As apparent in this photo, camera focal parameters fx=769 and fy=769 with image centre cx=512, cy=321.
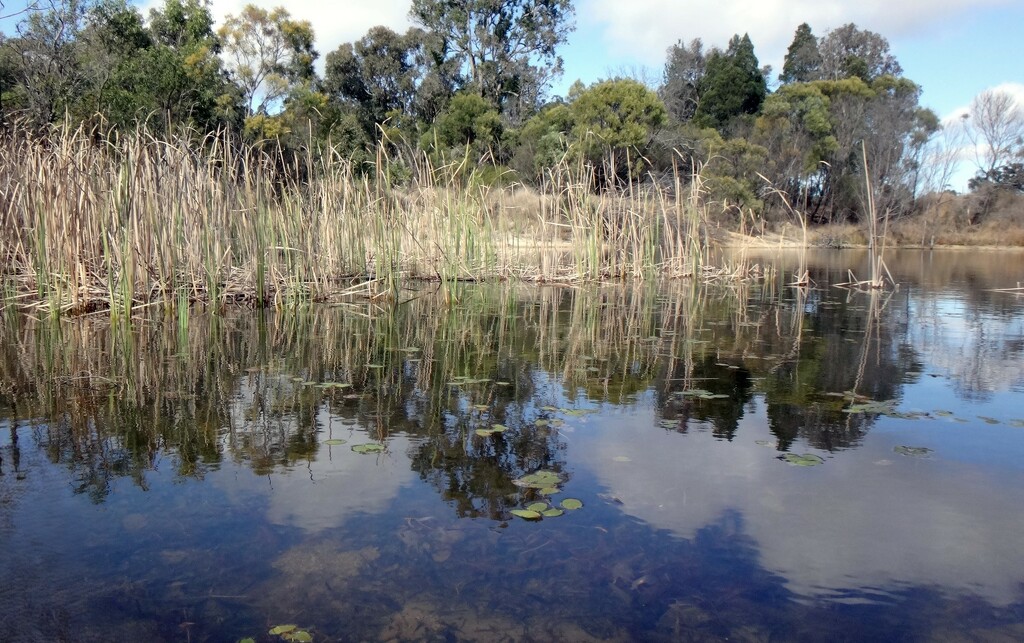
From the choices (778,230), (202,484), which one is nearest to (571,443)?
(202,484)

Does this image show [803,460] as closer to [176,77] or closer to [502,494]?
[502,494]

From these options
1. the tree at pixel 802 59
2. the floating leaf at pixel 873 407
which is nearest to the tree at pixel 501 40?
the tree at pixel 802 59

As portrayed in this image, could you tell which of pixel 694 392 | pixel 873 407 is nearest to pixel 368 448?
pixel 694 392

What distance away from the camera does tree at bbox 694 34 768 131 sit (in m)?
35.8

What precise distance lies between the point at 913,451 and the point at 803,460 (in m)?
0.44

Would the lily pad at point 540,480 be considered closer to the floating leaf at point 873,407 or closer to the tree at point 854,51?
the floating leaf at point 873,407

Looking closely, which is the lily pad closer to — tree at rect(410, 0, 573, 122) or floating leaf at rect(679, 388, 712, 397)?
floating leaf at rect(679, 388, 712, 397)

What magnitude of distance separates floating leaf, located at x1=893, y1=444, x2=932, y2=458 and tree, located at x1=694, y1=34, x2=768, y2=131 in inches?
1332

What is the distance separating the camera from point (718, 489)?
2.31 m

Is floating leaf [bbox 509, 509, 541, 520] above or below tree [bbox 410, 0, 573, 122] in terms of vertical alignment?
below

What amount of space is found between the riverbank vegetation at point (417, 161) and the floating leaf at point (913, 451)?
15.1 feet

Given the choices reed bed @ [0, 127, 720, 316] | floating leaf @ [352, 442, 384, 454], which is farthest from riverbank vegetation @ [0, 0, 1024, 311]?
floating leaf @ [352, 442, 384, 454]

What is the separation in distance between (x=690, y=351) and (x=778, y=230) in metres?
27.6

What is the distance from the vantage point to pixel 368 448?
265 cm
